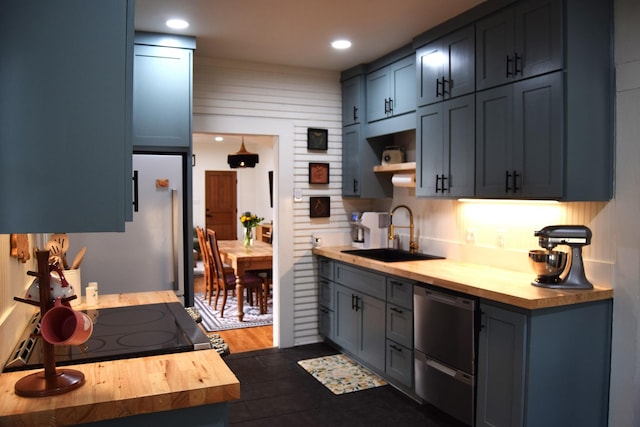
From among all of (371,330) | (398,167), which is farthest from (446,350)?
(398,167)

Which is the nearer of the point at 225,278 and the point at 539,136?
the point at 539,136

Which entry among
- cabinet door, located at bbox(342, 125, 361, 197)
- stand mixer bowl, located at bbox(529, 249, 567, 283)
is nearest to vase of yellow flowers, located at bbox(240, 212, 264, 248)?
cabinet door, located at bbox(342, 125, 361, 197)

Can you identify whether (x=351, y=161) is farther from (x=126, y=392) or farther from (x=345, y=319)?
(x=126, y=392)

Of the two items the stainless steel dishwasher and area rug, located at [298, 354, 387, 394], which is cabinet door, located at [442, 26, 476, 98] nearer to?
the stainless steel dishwasher

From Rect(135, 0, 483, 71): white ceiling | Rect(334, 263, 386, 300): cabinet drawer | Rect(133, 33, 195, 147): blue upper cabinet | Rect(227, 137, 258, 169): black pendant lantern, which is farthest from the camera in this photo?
Rect(227, 137, 258, 169): black pendant lantern

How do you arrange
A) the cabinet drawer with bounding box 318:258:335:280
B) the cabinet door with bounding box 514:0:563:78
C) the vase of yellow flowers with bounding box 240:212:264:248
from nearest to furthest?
the cabinet door with bounding box 514:0:563:78, the cabinet drawer with bounding box 318:258:335:280, the vase of yellow flowers with bounding box 240:212:264:248

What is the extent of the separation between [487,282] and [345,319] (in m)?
1.79

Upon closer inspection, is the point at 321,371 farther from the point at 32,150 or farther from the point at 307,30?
the point at 32,150

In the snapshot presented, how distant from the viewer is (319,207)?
5059mm

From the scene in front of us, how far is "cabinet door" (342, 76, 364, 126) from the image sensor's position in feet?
15.8

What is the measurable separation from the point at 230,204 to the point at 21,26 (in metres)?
10.6

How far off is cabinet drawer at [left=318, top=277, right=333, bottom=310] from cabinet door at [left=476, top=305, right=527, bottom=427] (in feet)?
6.74

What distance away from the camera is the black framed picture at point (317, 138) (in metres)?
4.98

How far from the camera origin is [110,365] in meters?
1.75
